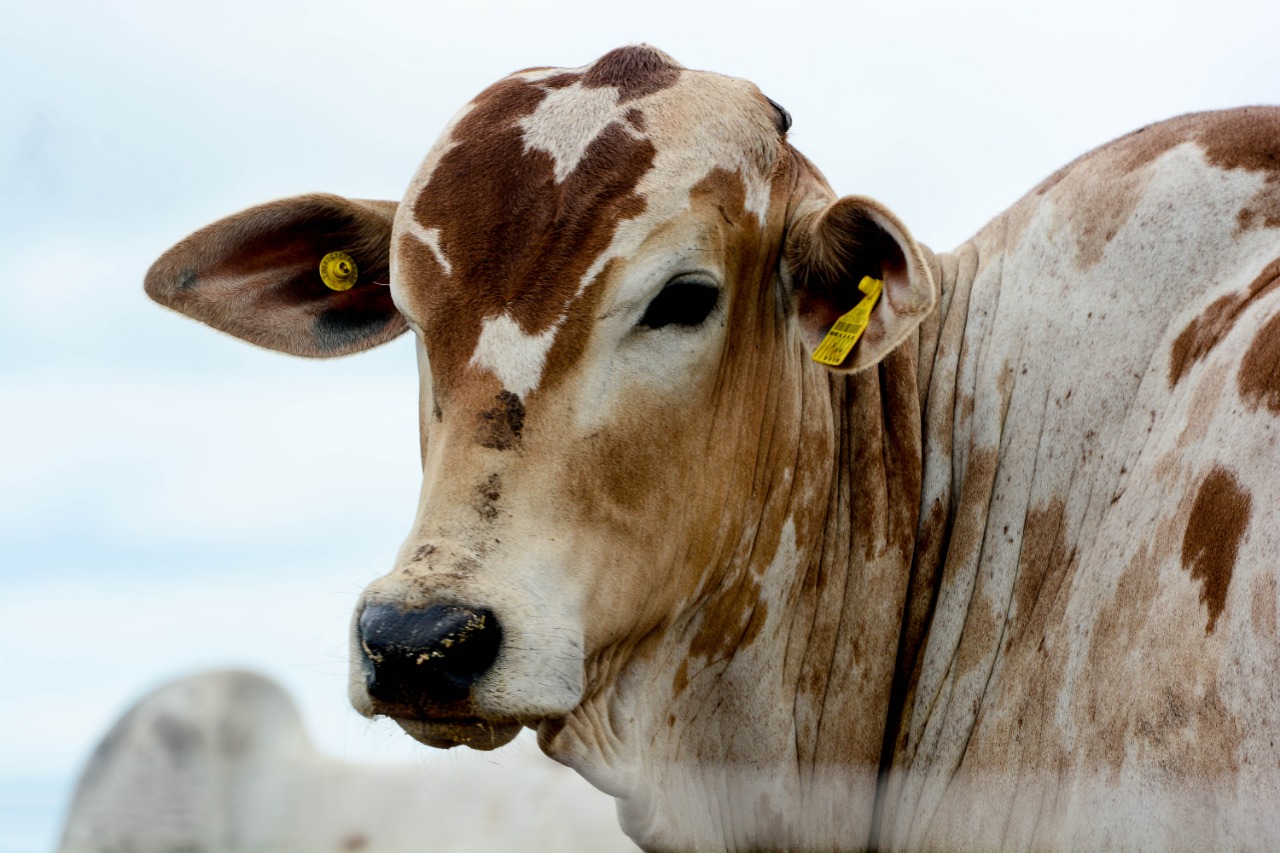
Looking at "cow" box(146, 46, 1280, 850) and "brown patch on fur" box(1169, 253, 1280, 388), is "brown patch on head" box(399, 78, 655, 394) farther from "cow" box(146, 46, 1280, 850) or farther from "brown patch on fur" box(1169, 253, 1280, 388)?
"brown patch on fur" box(1169, 253, 1280, 388)

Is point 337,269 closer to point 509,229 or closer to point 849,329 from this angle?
point 509,229

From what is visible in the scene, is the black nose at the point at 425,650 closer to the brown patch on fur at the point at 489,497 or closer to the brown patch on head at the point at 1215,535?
the brown patch on fur at the point at 489,497

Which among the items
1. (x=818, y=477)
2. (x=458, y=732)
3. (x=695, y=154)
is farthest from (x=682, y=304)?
(x=458, y=732)

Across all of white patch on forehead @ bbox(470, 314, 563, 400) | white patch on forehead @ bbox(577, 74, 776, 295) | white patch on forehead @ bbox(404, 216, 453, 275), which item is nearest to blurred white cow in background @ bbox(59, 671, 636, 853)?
white patch on forehead @ bbox(470, 314, 563, 400)

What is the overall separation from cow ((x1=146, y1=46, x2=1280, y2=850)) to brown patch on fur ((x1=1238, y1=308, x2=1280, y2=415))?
0.01 meters

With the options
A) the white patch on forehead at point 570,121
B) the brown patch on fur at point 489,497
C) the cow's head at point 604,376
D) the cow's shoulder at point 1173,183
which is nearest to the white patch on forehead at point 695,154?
the cow's head at point 604,376

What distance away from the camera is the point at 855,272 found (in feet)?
13.4

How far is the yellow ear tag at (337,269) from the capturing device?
15.9 feet

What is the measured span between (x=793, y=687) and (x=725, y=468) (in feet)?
A: 2.51

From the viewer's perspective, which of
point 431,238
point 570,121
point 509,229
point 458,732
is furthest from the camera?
point 570,121

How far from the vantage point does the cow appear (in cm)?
329

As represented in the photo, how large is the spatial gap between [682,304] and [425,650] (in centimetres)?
129

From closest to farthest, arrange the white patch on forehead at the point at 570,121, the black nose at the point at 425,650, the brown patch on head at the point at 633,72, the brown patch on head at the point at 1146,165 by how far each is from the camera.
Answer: the black nose at the point at 425,650 < the white patch on forehead at the point at 570,121 < the brown patch on head at the point at 1146,165 < the brown patch on head at the point at 633,72

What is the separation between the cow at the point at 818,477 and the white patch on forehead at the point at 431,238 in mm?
11
